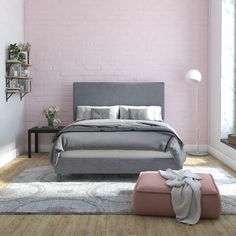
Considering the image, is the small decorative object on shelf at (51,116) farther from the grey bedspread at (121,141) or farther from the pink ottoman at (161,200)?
the pink ottoman at (161,200)

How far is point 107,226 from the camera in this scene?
3158 millimetres

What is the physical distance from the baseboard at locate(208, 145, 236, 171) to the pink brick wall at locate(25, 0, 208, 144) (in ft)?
2.92

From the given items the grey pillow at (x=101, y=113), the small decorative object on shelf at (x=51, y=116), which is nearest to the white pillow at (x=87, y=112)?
the grey pillow at (x=101, y=113)

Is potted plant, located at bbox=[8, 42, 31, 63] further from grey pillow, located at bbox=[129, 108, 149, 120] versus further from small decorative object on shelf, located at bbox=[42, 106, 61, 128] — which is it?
grey pillow, located at bbox=[129, 108, 149, 120]

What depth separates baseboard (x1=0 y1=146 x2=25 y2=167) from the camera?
575cm

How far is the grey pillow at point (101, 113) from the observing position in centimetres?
623

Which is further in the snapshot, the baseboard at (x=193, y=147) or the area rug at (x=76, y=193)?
the baseboard at (x=193, y=147)

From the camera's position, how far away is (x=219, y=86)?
6.20m

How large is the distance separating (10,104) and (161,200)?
352 cm

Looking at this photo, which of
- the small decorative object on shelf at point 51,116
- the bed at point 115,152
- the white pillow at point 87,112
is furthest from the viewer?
the small decorative object on shelf at point 51,116

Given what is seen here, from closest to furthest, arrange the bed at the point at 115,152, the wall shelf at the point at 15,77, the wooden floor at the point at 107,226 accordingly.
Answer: the wooden floor at the point at 107,226 < the bed at the point at 115,152 < the wall shelf at the point at 15,77

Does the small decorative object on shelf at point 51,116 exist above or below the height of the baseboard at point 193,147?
above

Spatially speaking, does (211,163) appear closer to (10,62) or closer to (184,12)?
(184,12)

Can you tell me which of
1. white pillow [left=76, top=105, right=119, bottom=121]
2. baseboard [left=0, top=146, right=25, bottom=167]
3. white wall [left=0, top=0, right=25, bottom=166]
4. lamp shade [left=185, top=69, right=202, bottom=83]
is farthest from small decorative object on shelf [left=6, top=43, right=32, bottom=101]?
lamp shade [left=185, top=69, right=202, bottom=83]
